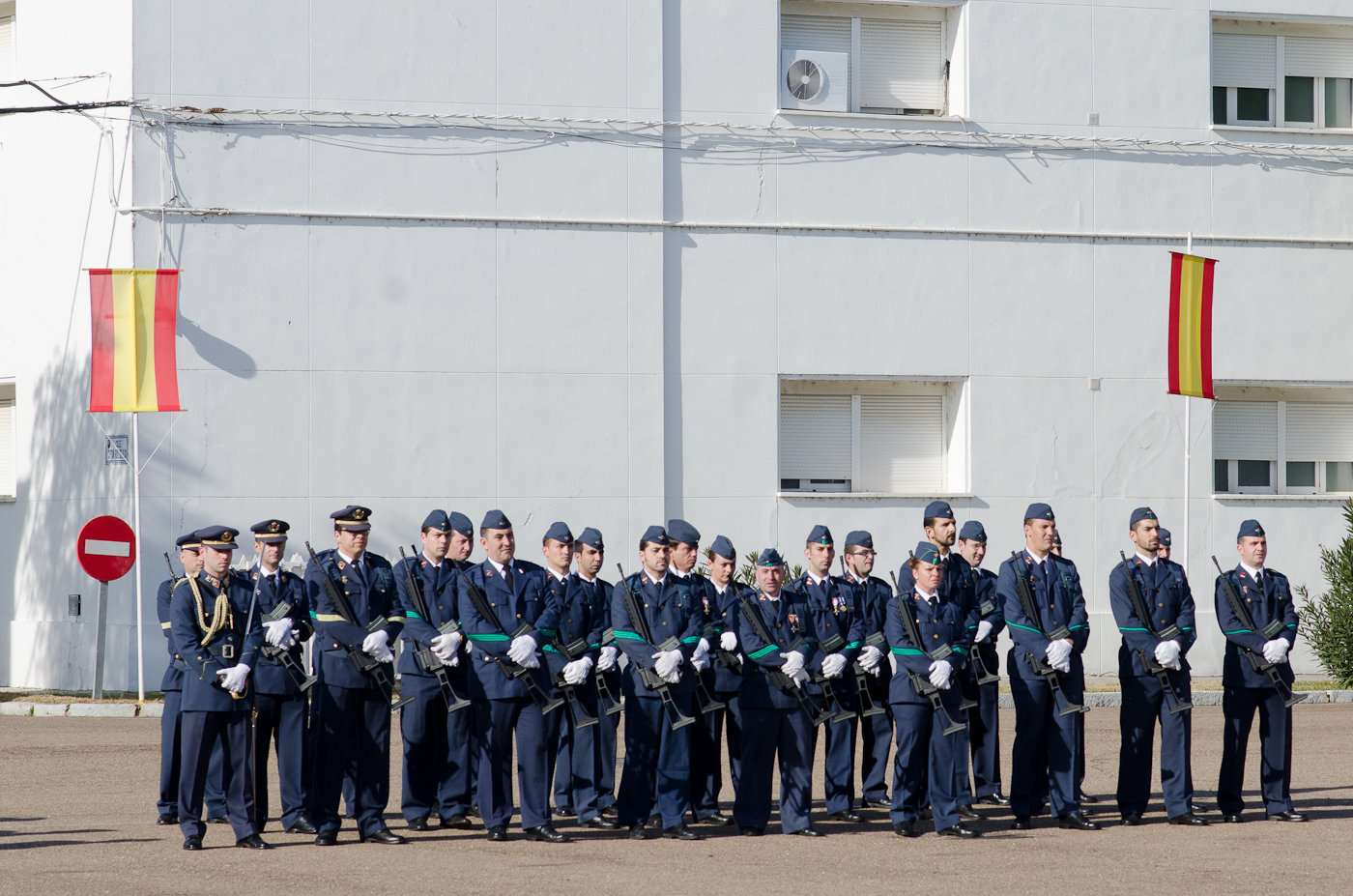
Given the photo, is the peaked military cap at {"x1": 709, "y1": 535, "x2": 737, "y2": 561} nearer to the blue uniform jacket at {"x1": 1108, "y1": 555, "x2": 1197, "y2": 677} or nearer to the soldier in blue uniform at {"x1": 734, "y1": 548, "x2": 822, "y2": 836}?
the soldier in blue uniform at {"x1": 734, "y1": 548, "x2": 822, "y2": 836}

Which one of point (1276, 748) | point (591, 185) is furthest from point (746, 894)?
point (591, 185)

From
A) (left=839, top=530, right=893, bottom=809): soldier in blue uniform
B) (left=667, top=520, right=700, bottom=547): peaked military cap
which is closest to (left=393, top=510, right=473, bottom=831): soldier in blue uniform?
(left=667, top=520, right=700, bottom=547): peaked military cap

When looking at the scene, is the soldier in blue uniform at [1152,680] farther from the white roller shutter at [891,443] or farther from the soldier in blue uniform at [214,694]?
the white roller shutter at [891,443]

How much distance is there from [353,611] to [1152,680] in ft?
17.0

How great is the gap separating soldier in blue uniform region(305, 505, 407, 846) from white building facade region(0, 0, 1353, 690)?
27.8ft

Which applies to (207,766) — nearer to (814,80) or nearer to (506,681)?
(506,681)

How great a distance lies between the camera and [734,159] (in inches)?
740

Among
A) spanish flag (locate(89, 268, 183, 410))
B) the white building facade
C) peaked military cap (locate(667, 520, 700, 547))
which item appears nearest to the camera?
peaked military cap (locate(667, 520, 700, 547))

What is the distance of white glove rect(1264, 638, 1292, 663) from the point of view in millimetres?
9875

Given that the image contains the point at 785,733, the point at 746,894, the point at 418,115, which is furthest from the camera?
the point at 418,115

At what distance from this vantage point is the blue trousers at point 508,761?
9328mm

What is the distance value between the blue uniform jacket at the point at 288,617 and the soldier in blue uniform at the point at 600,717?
1798mm

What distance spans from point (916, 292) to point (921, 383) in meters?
1.18

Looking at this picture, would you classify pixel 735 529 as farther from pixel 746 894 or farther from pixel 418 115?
pixel 746 894
